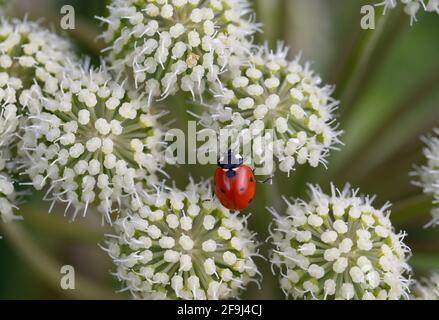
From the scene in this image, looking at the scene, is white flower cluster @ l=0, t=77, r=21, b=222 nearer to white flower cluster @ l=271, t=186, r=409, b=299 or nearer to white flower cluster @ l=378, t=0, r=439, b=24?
white flower cluster @ l=271, t=186, r=409, b=299

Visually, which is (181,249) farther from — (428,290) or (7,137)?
(428,290)

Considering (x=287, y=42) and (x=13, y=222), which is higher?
(x=287, y=42)

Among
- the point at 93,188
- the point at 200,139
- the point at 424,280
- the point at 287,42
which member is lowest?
the point at 424,280

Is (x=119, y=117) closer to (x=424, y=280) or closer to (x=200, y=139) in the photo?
(x=200, y=139)

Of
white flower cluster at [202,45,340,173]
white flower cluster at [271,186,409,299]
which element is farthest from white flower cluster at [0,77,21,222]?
white flower cluster at [271,186,409,299]

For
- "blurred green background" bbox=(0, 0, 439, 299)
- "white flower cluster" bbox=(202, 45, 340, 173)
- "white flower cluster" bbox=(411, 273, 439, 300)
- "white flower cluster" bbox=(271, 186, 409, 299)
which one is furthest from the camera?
"blurred green background" bbox=(0, 0, 439, 299)

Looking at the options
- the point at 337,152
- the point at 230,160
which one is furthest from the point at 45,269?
the point at 337,152

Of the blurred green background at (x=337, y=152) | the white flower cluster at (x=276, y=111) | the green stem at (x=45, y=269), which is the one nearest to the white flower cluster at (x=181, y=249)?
the white flower cluster at (x=276, y=111)

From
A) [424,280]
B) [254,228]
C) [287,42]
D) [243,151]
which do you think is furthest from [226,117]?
[287,42]
